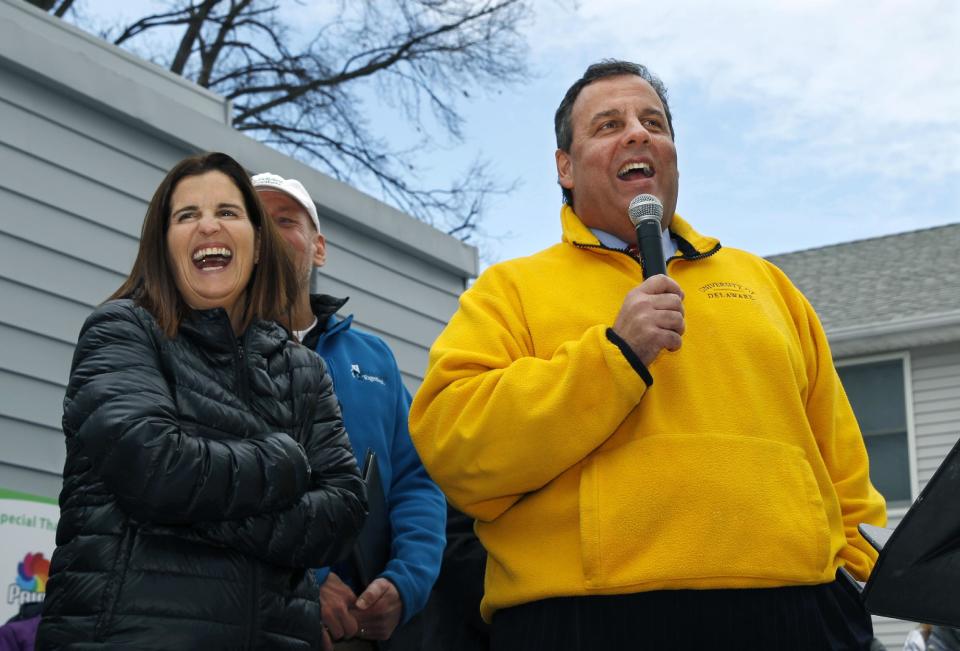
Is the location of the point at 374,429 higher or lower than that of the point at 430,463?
higher

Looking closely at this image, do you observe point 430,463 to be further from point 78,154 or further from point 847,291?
point 847,291

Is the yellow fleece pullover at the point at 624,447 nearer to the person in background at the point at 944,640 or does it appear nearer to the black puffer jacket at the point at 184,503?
the black puffer jacket at the point at 184,503

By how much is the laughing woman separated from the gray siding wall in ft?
9.42

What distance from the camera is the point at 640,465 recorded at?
2428mm

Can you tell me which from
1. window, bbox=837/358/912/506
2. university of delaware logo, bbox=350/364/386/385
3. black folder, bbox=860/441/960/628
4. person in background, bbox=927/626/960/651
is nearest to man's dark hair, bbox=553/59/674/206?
university of delaware logo, bbox=350/364/386/385

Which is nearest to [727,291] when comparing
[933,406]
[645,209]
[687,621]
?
[645,209]

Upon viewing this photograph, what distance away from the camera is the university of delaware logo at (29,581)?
516cm

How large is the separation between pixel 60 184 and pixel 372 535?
10.5 feet

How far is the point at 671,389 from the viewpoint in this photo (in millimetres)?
2514

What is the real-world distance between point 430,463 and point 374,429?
894 mm

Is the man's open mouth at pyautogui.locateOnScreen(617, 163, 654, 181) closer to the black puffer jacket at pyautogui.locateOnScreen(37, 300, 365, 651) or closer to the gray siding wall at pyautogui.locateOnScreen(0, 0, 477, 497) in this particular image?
the black puffer jacket at pyautogui.locateOnScreen(37, 300, 365, 651)

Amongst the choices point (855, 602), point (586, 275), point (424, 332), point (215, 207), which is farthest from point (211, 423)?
point (424, 332)

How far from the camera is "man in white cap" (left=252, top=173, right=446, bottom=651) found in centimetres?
310

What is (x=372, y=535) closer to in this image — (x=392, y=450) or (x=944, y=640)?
(x=392, y=450)
